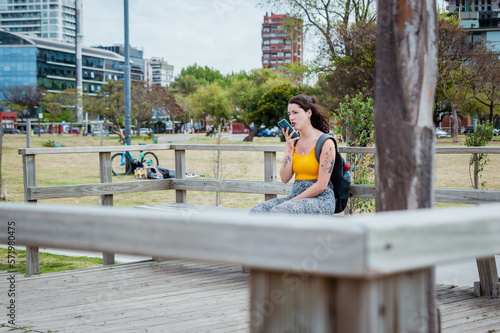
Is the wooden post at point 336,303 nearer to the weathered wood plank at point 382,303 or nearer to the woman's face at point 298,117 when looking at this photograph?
the weathered wood plank at point 382,303

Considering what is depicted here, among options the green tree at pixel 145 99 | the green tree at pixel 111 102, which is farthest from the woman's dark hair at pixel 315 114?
the green tree at pixel 145 99

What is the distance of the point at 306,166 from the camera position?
420 cm

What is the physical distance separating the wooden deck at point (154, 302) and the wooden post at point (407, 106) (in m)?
1.95

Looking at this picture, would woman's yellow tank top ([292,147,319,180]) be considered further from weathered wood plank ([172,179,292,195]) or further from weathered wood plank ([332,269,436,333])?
weathered wood plank ([332,269,436,333])

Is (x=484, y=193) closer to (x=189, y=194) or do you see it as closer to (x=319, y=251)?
(x=319, y=251)

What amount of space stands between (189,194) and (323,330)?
534 inches

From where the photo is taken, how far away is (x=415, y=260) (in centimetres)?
103

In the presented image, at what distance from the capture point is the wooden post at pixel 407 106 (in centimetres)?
173

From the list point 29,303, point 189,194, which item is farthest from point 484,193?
point 189,194

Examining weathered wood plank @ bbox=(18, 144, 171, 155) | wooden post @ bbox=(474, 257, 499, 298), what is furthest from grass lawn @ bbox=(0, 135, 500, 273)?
wooden post @ bbox=(474, 257, 499, 298)

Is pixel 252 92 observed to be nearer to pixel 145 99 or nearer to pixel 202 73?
pixel 145 99

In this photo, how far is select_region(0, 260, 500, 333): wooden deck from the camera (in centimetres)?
350

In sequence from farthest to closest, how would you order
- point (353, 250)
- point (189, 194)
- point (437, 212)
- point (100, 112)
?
point (100, 112)
point (189, 194)
point (437, 212)
point (353, 250)

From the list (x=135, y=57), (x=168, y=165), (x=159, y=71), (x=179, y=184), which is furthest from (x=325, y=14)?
(x=159, y=71)
